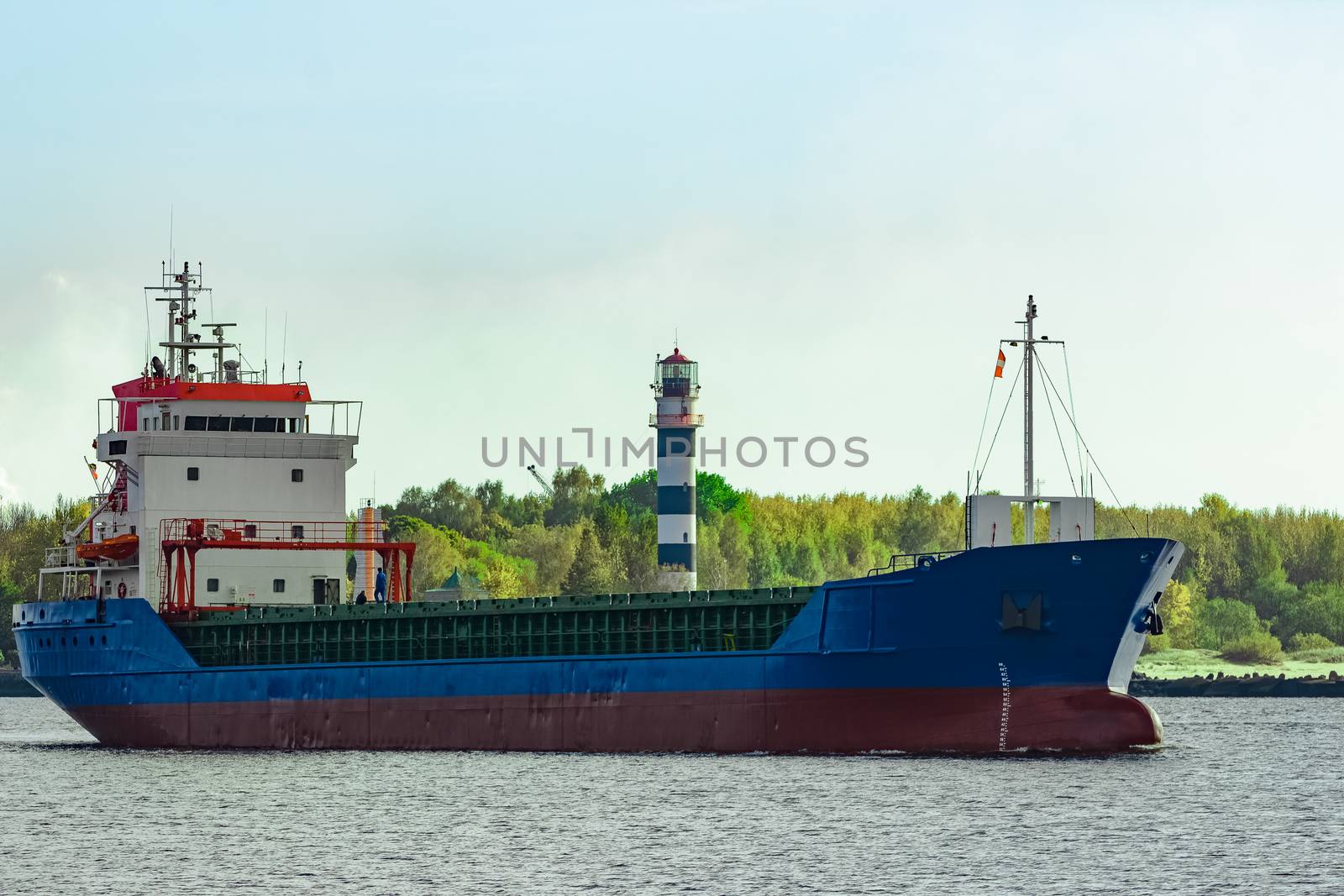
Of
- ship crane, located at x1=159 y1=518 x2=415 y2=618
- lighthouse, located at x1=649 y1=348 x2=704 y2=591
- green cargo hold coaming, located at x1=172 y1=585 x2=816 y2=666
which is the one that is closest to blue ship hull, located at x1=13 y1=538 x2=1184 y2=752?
green cargo hold coaming, located at x1=172 y1=585 x2=816 y2=666

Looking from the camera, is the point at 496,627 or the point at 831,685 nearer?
the point at 831,685

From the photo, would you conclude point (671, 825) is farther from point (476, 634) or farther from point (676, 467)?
point (676, 467)

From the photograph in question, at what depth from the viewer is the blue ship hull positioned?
128 feet

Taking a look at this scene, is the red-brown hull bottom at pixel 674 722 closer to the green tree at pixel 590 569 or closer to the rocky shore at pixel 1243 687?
the green tree at pixel 590 569

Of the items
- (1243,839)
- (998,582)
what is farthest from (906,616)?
(1243,839)

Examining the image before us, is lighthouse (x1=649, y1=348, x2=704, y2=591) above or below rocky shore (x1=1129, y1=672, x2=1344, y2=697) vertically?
above

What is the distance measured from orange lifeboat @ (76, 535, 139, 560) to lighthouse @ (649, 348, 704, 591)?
33777mm

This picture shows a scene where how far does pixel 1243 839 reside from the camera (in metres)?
32.9

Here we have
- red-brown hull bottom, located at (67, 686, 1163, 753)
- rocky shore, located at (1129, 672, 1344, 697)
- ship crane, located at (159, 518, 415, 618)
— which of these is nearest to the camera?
red-brown hull bottom, located at (67, 686, 1163, 753)

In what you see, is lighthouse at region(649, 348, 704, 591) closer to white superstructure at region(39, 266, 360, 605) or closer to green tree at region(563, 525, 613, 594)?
green tree at region(563, 525, 613, 594)

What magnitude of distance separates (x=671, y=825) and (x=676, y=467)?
48547mm

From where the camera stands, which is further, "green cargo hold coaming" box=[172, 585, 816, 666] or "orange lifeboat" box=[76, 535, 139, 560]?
"orange lifeboat" box=[76, 535, 139, 560]

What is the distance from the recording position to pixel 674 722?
4297cm

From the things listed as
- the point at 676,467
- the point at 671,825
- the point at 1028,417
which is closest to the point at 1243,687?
the point at 676,467
